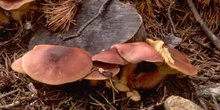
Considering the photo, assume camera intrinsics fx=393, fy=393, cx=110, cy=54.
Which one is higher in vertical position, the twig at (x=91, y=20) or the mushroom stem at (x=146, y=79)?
the twig at (x=91, y=20)

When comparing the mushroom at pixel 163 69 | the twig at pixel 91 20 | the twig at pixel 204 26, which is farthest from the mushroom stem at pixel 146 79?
the twig at pixel 204 26

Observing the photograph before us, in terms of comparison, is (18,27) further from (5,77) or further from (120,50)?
(120,50)

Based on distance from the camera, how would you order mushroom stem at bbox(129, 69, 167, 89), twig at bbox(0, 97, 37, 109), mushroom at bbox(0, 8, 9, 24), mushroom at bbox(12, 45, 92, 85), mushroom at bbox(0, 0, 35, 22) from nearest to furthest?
mushroom at bbox(12, 45, 92, 85), twig at bbox(0, 97, 37, 109), mushroom stem at bbox(129, 69, 167, 89), mushroom at bbox(0, 0, 35, 22), mushroom at bbox(0, 8, 9, 24)

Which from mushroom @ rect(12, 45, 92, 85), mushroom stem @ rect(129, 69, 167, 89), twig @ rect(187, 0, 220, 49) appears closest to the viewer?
mushroom @ rect(12, 45, 92, 85)

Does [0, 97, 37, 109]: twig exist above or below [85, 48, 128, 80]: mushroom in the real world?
below

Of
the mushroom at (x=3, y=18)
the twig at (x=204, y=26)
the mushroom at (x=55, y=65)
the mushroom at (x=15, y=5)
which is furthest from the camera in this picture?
the twig at (x=204, y=26)

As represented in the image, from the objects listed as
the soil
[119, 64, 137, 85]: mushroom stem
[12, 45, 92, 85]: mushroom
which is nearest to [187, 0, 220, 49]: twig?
the soil

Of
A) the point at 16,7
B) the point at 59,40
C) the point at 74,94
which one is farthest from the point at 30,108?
the point at 16,7

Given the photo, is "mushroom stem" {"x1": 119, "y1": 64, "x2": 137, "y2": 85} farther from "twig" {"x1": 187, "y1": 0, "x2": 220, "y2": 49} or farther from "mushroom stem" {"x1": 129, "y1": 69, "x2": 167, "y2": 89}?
"twig" {"x1": 187, "y1": 0, "x2": 220, "y2": 49}

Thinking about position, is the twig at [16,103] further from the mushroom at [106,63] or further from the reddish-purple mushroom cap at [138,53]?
the reddish-purple mushroom cap at [138,53]
